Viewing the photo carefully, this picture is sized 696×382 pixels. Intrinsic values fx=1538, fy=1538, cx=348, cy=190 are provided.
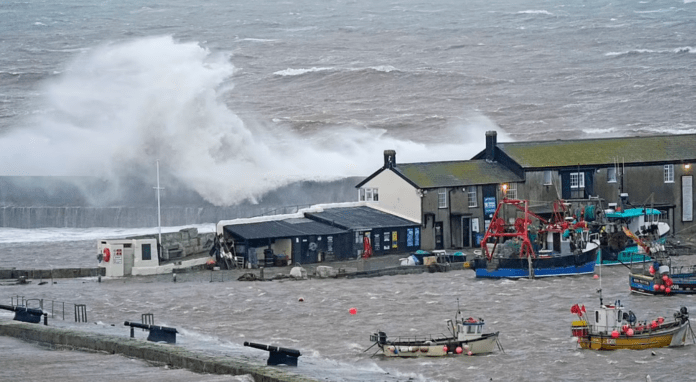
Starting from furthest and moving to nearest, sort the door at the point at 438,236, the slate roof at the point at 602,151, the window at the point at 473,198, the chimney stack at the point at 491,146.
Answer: the chimney stack at the point at 491,146 < the slate roof at the point at 602,151 < the window at the point at 473,198 < the door at the point at 438,236

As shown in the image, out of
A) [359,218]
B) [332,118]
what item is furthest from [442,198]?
[332,118]

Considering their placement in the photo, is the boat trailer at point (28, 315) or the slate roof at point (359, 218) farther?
the slate roof at point (359, 218)

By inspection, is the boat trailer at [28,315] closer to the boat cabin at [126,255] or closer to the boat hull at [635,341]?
the boat hull at [635,341]

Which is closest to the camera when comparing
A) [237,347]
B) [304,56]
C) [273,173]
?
[237,347]

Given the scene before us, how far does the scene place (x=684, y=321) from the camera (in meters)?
33.1

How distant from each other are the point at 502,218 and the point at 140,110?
24414 millimetres

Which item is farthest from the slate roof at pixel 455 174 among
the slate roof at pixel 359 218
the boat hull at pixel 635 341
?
the boat hull at pixel 635 341

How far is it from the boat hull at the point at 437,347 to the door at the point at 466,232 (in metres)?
19.6

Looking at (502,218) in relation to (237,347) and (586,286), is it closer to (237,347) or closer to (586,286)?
(586,286)

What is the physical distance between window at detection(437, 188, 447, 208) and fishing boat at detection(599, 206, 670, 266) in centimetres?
542

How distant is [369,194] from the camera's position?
54.1 meters

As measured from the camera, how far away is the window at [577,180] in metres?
53.1

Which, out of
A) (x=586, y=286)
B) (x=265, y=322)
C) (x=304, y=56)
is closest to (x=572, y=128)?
(x=304, y=56)

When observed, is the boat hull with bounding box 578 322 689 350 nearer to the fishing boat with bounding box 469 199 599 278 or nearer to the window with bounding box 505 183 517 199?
the fishing boat with bounding box 469 199 599 278
